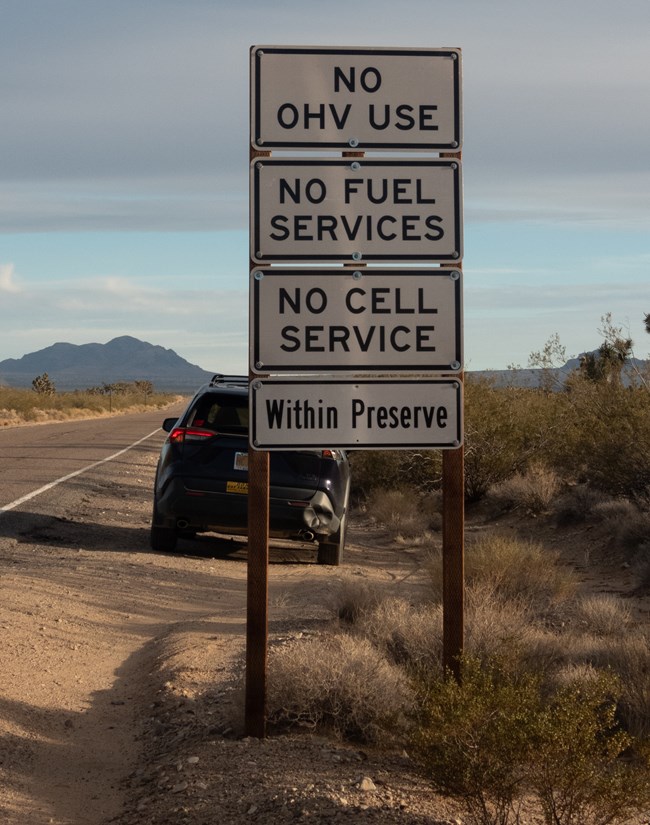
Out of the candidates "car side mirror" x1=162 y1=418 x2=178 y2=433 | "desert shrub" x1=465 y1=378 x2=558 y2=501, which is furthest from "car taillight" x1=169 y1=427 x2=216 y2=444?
"desert shrub" x1=465 y1=378 x2=558 y2=501

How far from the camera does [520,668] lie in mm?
6320

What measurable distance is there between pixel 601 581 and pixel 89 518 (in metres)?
7.49

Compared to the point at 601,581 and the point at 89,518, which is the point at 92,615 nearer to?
the point at 601,581

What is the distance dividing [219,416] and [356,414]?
21.4 ft

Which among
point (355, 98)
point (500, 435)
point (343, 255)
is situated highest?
point (355, 98)

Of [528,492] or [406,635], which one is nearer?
A: [406,635]

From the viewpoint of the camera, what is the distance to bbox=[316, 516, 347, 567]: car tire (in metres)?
12.1

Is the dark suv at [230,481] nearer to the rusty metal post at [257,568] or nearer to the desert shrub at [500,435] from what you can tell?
the rusty metal post at [257,568]

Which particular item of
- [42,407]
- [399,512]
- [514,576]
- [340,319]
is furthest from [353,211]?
[42,407]

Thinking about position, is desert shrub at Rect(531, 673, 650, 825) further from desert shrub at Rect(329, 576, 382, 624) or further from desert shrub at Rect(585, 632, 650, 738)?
desert shrub at Rect(329, 576, 382, 624)

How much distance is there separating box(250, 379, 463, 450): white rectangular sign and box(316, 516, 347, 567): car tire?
21.5 feet

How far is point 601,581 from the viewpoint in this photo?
460 inches

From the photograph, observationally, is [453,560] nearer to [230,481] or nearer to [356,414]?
[356,414]

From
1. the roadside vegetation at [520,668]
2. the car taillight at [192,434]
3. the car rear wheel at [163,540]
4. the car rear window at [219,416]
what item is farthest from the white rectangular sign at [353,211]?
the car rear wheel at [163,540]
